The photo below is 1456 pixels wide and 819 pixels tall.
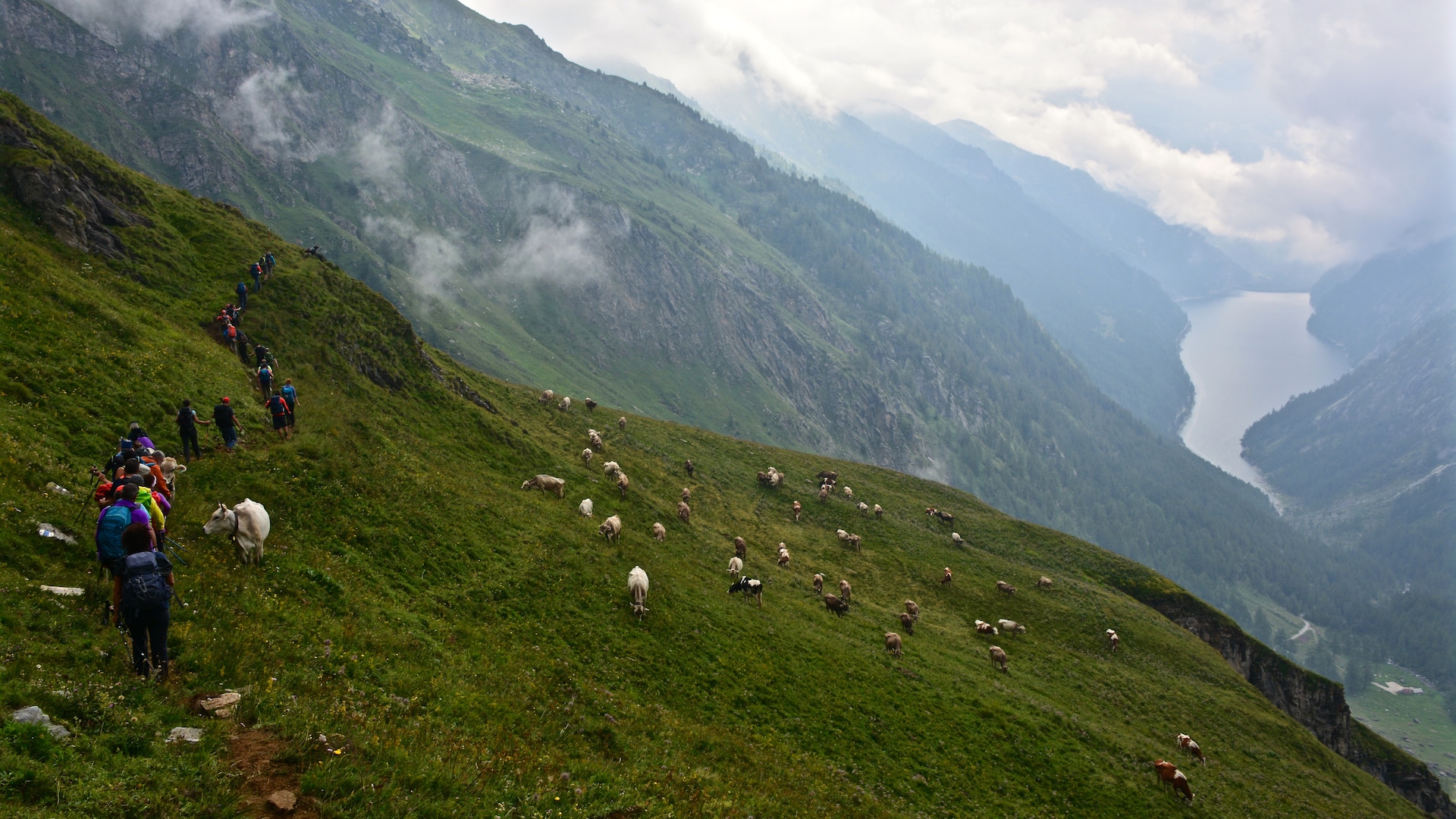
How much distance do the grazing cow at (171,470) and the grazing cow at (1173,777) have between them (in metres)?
42.3

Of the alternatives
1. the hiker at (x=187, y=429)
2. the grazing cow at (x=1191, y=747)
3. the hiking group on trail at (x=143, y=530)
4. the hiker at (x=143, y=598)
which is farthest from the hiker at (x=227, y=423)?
the grazing cow at (x=1191, y=747)

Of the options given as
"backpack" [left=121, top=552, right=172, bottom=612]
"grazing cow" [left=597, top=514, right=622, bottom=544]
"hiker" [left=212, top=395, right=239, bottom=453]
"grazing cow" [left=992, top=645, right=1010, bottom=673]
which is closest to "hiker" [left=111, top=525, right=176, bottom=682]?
"backpack" [left=121, top=552, right=172, bottom=612]

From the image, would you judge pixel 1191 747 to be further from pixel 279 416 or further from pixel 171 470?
pixel 171 470

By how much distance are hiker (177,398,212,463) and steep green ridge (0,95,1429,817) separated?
2.22ft

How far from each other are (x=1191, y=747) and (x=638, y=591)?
33.8 metres

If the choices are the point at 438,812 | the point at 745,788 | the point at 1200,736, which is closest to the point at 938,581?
the point at 1200,736

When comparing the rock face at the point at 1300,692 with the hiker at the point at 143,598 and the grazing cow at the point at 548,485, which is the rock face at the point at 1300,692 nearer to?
the grazing cow at the point at 548,485

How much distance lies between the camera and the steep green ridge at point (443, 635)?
12.0 meters

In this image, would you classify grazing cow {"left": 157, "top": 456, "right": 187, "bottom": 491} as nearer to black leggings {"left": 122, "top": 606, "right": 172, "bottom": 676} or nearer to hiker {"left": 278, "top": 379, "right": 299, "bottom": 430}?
hiker {"left": 278, "top": 379, "right": 299, "bottom": 430}

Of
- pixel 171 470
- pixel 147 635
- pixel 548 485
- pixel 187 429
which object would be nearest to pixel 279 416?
pixel 187 429

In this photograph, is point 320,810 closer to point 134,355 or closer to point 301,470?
point 301,470

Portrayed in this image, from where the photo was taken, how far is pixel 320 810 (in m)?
10.6

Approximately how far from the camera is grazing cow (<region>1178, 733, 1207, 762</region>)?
3719 cm

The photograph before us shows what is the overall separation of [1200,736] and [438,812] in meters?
48.0
